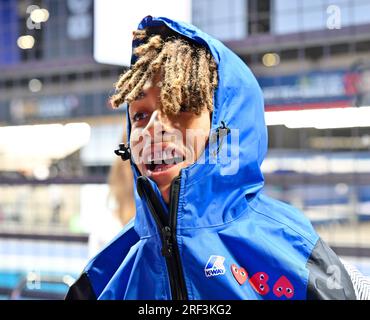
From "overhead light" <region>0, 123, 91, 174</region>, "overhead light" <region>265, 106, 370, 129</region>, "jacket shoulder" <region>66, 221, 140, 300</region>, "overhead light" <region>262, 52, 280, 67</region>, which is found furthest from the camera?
"overhead light" <region>0, 123, 91, 174</region>

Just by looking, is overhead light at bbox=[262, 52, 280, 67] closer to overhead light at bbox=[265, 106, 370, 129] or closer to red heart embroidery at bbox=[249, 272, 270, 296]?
overhead light at bbox=[265, 106, 370, 129]

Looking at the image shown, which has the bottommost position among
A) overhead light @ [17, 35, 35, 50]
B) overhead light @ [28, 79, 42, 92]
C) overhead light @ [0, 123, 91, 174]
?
overhead light @ [0, 123, 91, 174]

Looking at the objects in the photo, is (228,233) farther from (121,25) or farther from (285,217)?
(121,25)

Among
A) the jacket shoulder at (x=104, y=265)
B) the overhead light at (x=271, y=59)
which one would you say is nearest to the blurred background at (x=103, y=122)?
the overhead light at (x=271, y=59)

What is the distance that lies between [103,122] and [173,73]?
16.7ft

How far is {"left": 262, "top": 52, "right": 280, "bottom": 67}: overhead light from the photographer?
534 centimetres

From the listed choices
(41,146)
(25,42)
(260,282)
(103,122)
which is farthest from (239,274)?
(25,42)

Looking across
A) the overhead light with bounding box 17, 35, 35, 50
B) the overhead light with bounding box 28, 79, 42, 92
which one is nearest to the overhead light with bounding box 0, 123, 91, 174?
the overhead light with bounding box 28, 79, 42, 92

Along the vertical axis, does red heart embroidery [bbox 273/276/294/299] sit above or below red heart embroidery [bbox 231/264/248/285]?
below

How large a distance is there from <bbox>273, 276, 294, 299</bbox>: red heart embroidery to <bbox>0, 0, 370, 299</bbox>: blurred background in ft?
10.1

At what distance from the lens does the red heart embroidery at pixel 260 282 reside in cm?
92

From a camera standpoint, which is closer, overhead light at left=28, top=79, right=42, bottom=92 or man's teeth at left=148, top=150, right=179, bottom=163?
man's teeth at left=148, top=150, right=179, bottom=163

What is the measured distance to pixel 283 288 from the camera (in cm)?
91
